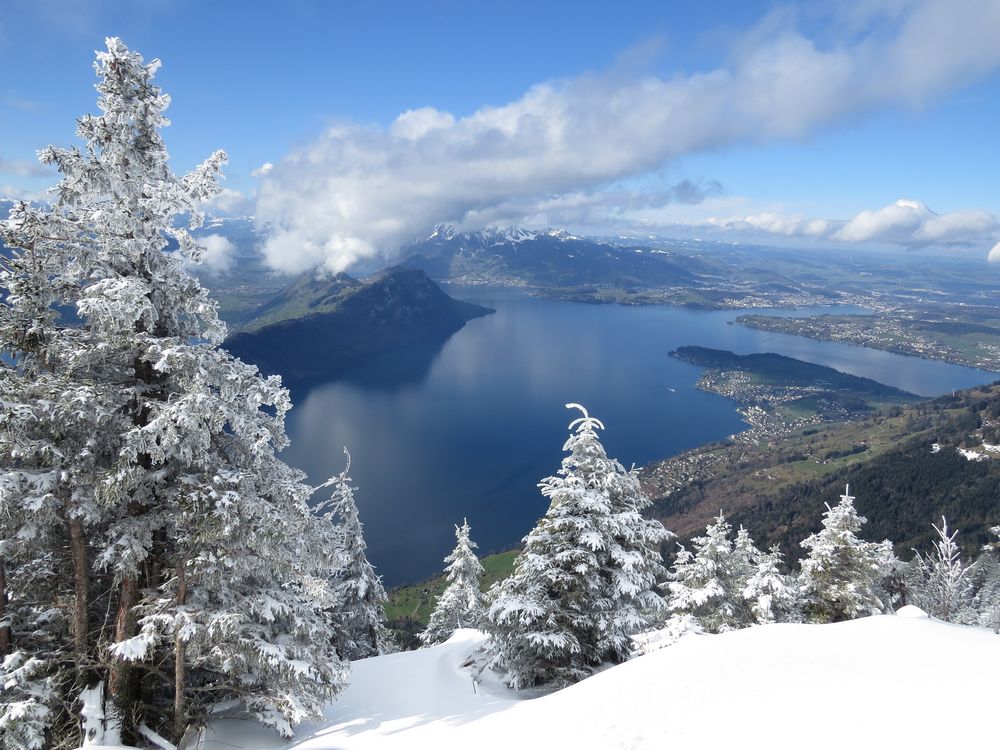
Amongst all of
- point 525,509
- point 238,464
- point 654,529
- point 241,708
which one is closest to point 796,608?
point 654,529

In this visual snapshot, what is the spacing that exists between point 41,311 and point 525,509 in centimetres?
13596

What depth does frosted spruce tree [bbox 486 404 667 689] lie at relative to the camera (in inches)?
601

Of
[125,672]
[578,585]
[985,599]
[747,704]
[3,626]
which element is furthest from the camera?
[985,599]

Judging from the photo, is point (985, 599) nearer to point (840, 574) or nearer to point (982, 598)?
point (982, 598)

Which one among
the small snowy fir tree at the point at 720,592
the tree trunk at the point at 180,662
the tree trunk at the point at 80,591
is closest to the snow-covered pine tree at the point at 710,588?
the small snowy fir tree at the point at 720,592

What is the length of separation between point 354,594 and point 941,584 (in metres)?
35.1

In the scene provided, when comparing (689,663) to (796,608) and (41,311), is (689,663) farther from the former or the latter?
(796,608)

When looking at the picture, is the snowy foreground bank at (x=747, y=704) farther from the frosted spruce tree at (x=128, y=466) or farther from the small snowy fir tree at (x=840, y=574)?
the small snowy fir tree at (x=840, y=574)

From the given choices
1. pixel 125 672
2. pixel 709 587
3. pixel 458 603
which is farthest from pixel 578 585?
pixel 458 603

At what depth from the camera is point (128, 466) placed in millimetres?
8898

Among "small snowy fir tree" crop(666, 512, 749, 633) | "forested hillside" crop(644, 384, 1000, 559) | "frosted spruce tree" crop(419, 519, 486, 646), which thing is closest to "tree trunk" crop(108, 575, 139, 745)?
"small snowy fir tree" crop(666, 512, 749, 633)

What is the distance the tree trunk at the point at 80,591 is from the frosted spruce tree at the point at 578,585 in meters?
9.78

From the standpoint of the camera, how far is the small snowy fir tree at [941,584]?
23.8m

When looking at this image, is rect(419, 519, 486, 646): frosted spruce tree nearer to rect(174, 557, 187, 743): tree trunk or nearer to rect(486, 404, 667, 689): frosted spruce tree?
rect(486, 404, 667, 689): frosted spruce tree
